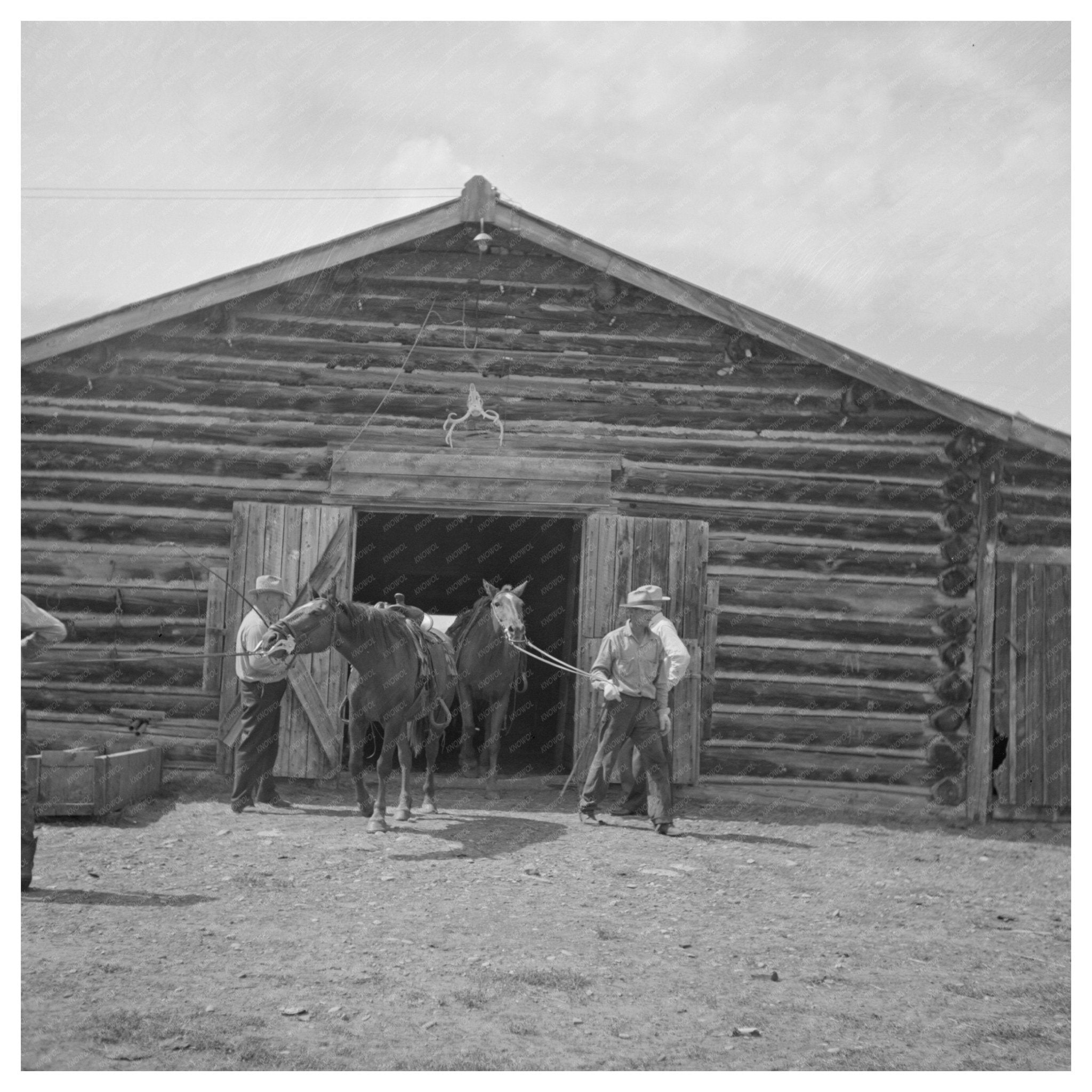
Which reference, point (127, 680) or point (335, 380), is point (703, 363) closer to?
point (335, 380)

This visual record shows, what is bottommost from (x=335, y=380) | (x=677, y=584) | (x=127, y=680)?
(x=127, y=680)

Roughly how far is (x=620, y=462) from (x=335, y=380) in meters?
2.77

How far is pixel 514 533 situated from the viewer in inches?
694

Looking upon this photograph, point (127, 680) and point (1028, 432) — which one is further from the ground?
point (1028, 432)

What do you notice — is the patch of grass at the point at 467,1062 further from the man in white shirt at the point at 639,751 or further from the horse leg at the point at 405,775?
the man in white shirt at the point at 639,751

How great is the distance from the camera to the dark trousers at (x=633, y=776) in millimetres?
9961

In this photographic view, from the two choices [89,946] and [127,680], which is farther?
[127,680]

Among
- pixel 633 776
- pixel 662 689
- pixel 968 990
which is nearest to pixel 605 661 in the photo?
pixel 662 689

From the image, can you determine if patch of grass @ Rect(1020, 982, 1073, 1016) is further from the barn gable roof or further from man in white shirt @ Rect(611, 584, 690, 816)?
the barn gable roof

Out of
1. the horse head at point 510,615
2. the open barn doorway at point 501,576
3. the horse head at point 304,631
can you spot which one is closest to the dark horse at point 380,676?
the horse head at point 304,631

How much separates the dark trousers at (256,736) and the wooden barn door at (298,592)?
0.65 meters

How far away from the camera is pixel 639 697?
30.9 ft
